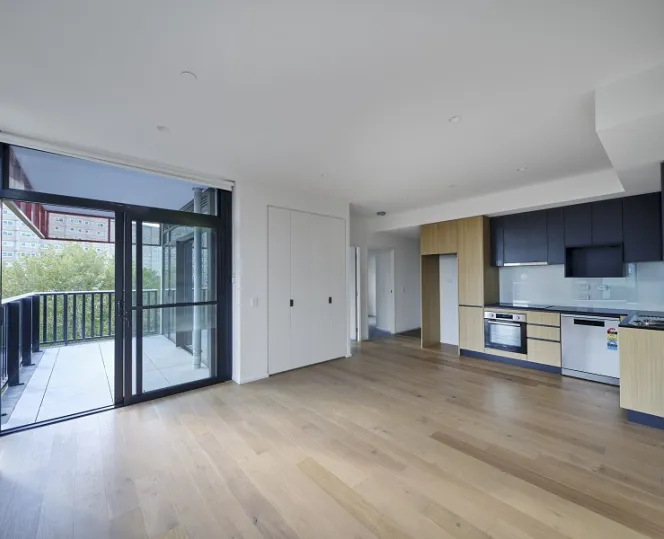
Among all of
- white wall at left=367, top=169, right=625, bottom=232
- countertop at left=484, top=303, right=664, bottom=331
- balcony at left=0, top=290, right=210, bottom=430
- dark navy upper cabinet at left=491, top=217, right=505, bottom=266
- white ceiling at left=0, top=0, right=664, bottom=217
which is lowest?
balcony at left=0, top=290, right=210, bottom=430

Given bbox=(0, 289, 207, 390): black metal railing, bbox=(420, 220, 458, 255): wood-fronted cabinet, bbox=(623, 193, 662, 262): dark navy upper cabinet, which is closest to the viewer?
bbox=(0, 289, 207, 390): black metal railing

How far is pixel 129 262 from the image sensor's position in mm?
3320

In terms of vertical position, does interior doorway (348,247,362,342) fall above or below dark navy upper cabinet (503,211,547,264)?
below

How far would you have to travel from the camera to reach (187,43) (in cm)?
165

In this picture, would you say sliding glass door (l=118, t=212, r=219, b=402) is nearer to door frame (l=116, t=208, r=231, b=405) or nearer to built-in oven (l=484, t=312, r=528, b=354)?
door frame (l=116, t=208, r=231, b=405)

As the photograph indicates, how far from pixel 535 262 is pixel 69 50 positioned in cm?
566

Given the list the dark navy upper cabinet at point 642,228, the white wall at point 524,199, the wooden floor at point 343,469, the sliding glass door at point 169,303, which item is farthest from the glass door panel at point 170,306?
the dark navy upper cabinet at point 642,228

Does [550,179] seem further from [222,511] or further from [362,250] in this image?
[222,511]

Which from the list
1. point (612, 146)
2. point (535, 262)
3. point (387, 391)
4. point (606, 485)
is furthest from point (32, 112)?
point (535, 262)

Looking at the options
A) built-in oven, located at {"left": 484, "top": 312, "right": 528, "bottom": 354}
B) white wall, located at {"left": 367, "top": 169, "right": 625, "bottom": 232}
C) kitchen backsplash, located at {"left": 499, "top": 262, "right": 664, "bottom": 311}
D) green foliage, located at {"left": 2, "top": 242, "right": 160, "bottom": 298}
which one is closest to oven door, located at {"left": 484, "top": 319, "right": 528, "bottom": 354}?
built-in oven, located at {"left": 484, "top": 312, "right": 528, "bottom": 354}

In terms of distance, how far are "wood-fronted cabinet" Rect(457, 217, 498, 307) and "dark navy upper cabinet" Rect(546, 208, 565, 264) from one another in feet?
2.76

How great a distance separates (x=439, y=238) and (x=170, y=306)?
453 centimetres

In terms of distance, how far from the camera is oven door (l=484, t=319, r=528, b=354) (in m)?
4.54

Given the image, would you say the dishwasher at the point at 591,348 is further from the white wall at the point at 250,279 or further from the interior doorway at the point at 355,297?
the white wall at the point at 250,279
